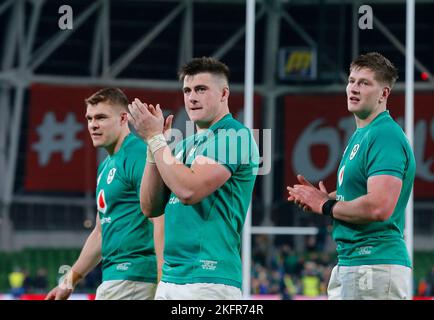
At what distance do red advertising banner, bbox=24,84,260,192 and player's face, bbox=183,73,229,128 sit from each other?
55.2 feet

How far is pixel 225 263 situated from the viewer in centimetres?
514

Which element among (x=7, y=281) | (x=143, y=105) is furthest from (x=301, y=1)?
(x=143, y=105)

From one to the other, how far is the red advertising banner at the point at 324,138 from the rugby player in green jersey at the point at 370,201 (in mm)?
12926

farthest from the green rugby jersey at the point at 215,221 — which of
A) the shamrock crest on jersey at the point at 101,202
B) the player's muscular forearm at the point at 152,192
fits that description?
the shamrock crest on jersey at the point at 101,202

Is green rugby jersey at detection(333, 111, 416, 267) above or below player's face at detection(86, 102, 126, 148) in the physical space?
below

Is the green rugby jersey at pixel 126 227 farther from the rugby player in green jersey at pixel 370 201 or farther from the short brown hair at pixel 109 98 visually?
the rugby player in green jersey at pixel 370 201

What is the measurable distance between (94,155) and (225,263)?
17.2 meters

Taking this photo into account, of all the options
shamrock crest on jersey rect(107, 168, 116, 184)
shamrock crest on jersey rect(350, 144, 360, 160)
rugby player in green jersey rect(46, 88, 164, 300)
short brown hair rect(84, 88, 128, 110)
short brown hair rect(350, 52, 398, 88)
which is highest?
short brown hair rect(350, 52, 398, 88)

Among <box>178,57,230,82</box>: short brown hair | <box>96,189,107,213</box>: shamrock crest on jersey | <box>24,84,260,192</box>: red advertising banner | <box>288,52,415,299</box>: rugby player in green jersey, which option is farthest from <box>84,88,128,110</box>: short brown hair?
<box>24,84,260,192</box>: red advertising banner

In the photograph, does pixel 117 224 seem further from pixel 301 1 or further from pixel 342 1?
pixel 301 1

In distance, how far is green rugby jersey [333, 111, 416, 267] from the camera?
17.3ft

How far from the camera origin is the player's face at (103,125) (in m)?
6.59

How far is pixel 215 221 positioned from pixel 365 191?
0.82 meters

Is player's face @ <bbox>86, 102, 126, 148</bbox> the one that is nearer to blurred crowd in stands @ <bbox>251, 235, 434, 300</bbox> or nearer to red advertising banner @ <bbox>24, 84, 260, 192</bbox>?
blurred crowd in stands @ <bbox>251, 235, 434, 300</bbox>
